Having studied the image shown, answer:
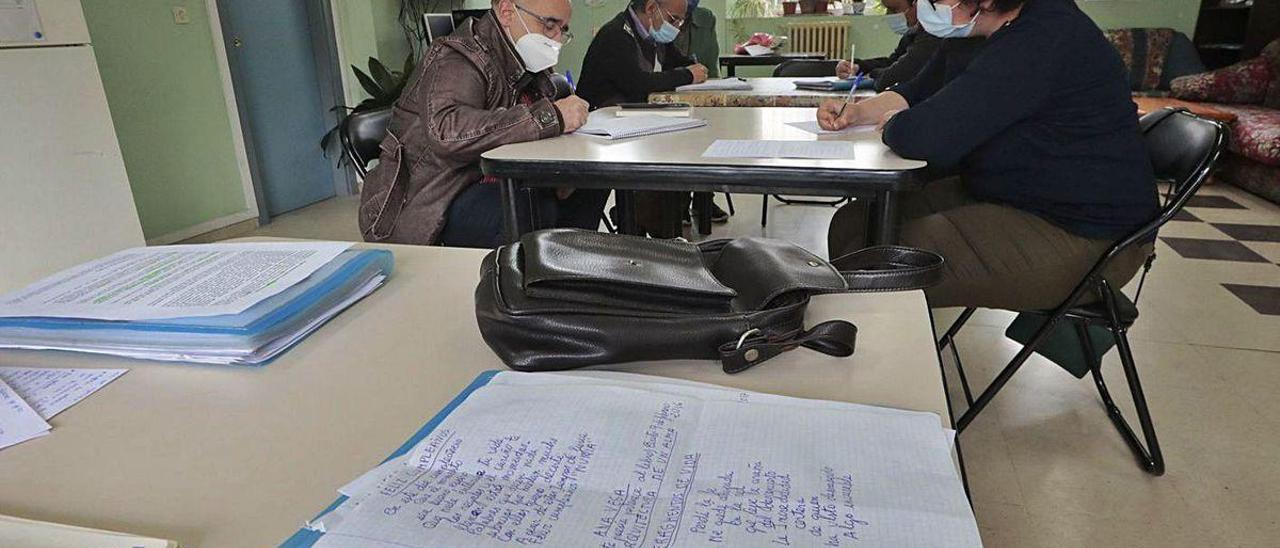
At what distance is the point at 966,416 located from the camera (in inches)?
65.6

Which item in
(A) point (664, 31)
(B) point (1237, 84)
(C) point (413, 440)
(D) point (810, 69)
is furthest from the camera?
(B) point (1237, 84)

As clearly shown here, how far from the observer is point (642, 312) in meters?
0.64

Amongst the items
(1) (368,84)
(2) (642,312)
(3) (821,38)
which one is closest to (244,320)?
(2) (642,312)

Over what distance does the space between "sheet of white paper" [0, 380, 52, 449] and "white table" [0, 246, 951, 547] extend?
12 mm

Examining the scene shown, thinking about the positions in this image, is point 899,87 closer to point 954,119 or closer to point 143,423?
point 954,119

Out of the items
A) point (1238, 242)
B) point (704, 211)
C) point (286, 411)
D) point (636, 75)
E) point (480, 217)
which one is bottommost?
point (1238, 242)

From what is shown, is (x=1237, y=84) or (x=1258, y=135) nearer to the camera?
(x=1258, y=135)

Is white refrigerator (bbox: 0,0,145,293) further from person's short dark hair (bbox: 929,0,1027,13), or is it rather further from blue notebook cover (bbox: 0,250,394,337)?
person's short dark hair (bbox: 929,0,1027,13)

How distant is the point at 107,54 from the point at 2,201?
1.21 m

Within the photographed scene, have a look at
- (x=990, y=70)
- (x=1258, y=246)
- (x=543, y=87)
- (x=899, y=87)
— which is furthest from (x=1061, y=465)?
(x=1258, y=246)

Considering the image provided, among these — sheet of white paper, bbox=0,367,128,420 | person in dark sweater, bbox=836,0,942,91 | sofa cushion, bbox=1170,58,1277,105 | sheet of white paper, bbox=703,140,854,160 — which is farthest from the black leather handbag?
sofa cushion, bbox=1170,58,1277,105

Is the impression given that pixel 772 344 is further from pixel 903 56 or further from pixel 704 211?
A: pixel 704 211

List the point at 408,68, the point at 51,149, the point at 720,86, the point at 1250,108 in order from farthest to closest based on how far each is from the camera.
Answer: the point at 1250,108, the point at 408,68, the point at 720,86, the point at 51,149

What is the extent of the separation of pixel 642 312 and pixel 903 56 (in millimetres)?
2634
